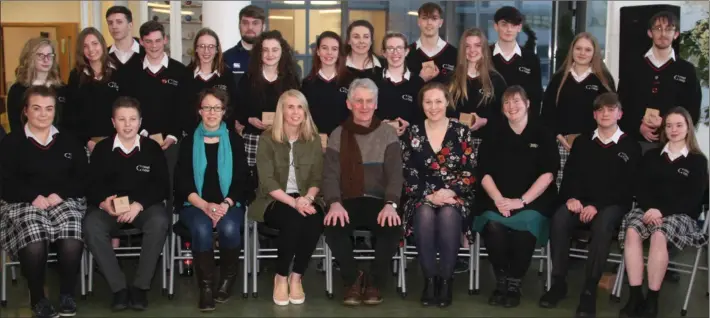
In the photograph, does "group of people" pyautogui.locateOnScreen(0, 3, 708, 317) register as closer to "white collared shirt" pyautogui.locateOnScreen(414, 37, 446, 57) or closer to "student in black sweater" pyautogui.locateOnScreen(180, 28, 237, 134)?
"student in black sweater" pyautogui.locateOnScreen(180, 28, 237, 134)

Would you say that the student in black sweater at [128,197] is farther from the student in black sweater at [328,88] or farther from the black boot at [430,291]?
the black boot at [430,291]

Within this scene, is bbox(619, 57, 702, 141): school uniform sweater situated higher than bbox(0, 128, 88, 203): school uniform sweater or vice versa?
bbox(619, 57, 702, 141): school uniform sweater

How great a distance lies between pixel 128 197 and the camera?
13.9ft

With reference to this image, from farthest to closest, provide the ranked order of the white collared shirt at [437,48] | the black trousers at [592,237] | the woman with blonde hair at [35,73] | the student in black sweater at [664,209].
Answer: the white collared shirt at [437,48] < the woman with blonde hair at [35,73] < the black trousers at [592,237] < the student in black sweater at [664,209]

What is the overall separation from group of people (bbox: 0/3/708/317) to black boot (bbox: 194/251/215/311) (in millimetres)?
11

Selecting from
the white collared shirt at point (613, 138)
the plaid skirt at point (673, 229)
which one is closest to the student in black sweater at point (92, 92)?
the white collared shirt at point (613, 138)

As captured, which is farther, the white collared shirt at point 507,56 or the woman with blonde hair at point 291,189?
the white collared shirt at point 507,56

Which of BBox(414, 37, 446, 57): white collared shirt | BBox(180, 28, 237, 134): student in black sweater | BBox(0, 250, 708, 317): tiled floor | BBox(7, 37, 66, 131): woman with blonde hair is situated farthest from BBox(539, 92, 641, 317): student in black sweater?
BBox(7, 37, 66, 131): woman with blonde hair

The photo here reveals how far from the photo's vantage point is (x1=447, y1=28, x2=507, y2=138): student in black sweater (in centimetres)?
467

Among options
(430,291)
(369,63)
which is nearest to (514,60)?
(369,63)

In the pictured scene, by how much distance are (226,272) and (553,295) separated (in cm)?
180

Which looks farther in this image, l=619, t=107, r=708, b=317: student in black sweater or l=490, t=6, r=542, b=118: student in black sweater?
l=490, t=6, r=542, b=118: student in black sweater

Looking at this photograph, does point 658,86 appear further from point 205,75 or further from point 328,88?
point 205,75

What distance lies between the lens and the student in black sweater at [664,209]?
4.09 meters
